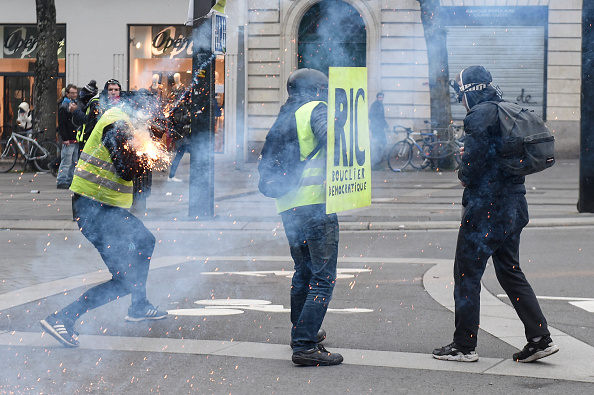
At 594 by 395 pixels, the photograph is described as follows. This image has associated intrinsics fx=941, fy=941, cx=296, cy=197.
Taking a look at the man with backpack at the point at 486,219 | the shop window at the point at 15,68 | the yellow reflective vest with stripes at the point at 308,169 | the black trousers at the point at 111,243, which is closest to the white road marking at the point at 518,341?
the man with backpack at the point at 486,219

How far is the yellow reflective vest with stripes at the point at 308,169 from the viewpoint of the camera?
5.10 meters

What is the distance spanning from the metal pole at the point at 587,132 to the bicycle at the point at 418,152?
560 centimetres

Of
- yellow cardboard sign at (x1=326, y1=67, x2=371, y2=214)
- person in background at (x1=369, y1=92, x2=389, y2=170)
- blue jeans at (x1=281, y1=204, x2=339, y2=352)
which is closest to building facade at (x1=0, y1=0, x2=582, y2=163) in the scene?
person in background at (x1=369, y1=92, x2=389, y2=170)

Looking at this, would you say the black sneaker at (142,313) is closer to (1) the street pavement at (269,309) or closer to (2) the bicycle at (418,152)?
(1) the street pavement at (269,309)

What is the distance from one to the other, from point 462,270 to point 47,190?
1213 centimetres

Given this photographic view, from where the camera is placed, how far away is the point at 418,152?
1923cm

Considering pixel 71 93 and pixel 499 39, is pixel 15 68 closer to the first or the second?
pixel 71 93

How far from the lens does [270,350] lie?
5.54m

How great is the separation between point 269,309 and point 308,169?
1.94 metres

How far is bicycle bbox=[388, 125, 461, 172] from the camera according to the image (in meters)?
18.4

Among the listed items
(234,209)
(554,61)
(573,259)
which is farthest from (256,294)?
(234,209)

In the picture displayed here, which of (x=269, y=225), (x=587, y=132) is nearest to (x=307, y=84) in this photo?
(x=269, y=225)

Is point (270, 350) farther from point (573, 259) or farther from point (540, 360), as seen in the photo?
point (573, 259)

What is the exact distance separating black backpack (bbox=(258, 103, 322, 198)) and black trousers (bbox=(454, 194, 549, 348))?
38.6 inches
